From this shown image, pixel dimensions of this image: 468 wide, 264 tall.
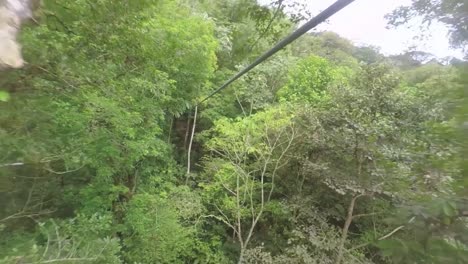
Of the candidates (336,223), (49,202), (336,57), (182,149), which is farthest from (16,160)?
(336,57)

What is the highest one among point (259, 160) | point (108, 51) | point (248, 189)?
point (108, 51)

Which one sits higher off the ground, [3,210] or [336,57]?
[3,210]

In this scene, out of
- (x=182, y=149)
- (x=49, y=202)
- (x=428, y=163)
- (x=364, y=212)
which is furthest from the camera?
(x=182, y=149)

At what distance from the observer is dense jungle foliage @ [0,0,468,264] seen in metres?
0.96

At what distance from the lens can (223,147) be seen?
6258 millimetres

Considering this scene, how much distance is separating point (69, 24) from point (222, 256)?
4813mm

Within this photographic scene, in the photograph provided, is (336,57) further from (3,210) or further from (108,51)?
(3,210)

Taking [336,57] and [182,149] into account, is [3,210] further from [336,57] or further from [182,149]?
[336,57]

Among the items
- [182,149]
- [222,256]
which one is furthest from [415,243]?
[182,149]

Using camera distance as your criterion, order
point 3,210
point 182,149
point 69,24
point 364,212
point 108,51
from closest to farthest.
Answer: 1. point 69,24
2. point 108,51
3. point 3,210
4. point 364,212
5. point 182,149

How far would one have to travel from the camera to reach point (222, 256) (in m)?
6.01

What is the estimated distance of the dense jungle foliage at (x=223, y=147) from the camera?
3.15 feet

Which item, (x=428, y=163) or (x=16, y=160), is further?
(x=16, y=160)

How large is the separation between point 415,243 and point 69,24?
Answer: 8.73 feet
